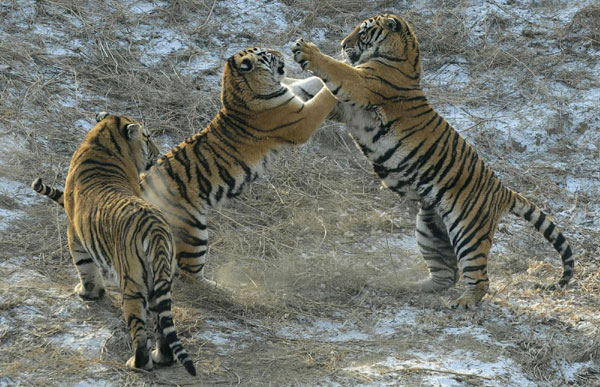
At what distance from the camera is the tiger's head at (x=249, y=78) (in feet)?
19.4

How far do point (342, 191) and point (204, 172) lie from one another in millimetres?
2116

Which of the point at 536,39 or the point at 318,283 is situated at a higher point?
the point at 536,39

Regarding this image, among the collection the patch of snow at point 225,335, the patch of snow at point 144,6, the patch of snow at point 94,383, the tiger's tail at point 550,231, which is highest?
the patch of snow at point 144,6

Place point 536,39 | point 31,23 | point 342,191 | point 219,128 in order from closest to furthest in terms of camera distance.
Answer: point 219,128 < point 342,191 < point 31,23 < point 536,39

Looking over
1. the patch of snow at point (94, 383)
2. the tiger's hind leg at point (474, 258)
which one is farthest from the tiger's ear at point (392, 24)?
the patch of snow at point (94, 383)

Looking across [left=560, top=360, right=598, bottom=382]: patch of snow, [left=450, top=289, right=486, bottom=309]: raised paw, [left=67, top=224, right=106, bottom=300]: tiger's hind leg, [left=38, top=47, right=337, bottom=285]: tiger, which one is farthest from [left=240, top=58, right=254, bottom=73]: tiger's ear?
[left=560, top=360, right=598, bottom=382]: patch of snow

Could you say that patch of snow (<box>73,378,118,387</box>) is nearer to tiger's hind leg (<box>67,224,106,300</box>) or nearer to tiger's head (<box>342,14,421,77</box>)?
tiger's hind leg (<box>67,224,106,300</box>)

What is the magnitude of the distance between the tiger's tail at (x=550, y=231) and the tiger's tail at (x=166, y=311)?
9.18ft

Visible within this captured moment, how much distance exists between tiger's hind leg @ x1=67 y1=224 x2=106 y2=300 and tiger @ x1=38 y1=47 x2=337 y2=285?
64 centimetres

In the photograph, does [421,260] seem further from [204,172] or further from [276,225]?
[204,172]

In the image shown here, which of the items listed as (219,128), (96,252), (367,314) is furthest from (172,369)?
(219,128)

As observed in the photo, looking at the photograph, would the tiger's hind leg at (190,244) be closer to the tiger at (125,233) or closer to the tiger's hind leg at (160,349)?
the tiger at (125,233)

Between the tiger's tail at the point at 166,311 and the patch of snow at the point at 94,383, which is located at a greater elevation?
the tiger's tail at the point at 166,311

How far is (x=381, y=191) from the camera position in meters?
7.77
